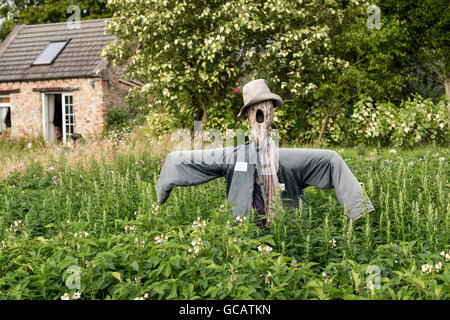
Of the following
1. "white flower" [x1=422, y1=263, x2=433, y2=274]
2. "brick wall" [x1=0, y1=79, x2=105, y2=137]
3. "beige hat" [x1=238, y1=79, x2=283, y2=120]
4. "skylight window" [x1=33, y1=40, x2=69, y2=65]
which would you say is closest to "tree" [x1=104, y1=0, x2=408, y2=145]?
"brick wall" [x1=0, y1=79, x2=105, y2=137]

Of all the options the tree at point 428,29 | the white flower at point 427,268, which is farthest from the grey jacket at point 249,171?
the tree at point 428,29

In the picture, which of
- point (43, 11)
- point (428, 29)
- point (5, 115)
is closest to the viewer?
point (428, 29)

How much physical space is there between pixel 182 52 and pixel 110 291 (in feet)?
33.0

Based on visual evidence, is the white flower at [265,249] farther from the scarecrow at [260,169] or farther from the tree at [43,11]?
the tree at [43,11]

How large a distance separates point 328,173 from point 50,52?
712 inches

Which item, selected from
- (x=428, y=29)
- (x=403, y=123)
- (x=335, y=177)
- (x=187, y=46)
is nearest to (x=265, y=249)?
(x=335, y=177)

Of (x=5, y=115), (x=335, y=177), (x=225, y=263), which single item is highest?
(x=5, y=115)

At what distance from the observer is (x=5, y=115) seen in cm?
1936

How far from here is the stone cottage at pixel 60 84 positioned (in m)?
17.3

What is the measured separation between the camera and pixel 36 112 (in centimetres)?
1836

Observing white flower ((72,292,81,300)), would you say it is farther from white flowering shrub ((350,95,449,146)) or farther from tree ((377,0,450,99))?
tree ((377,0,450,99))

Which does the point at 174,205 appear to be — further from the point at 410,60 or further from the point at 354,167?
the point at 410,60

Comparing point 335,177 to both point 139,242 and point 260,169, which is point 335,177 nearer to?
point 260,169
